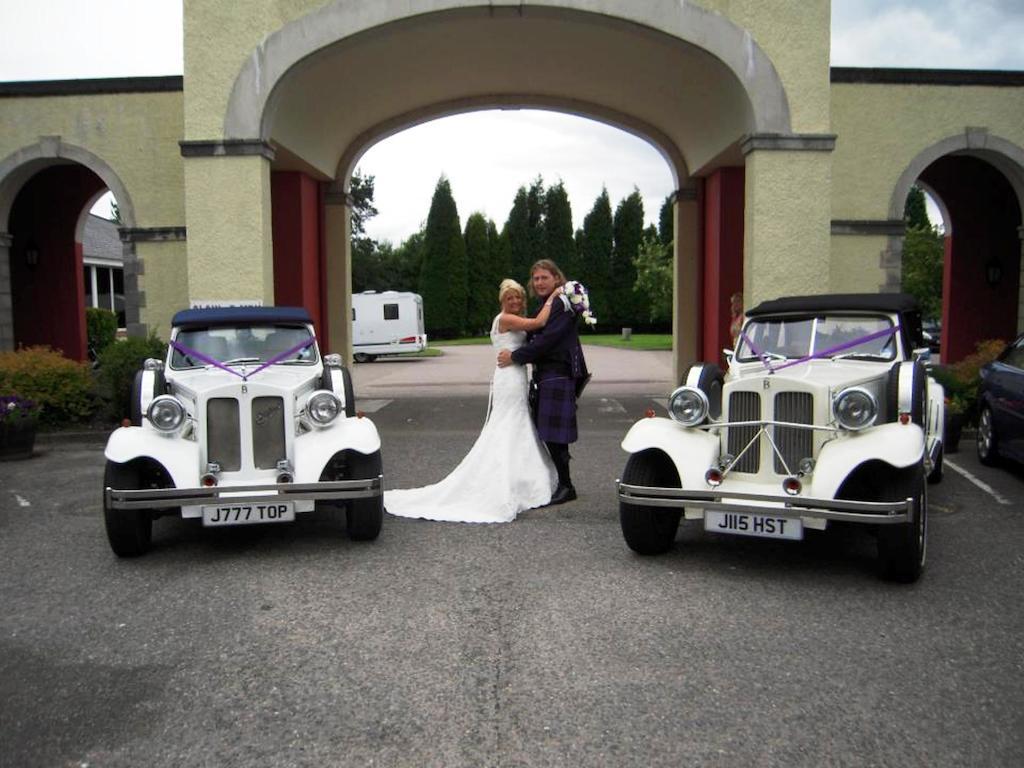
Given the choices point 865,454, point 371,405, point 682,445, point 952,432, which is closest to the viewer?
point 865,454

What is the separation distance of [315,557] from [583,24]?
804 centimetres

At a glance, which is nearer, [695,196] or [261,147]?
[261,147]

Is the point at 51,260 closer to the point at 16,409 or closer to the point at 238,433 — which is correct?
the point at 16,409

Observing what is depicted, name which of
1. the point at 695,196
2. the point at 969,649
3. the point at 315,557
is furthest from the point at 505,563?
the point at 695,196

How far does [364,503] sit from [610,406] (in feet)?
28.5

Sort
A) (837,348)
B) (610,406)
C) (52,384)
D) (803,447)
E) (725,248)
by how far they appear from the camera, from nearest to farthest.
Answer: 1. (803,447)
2. (837,348)
3. (52,384)
4. (725,248)
5. (610,406)

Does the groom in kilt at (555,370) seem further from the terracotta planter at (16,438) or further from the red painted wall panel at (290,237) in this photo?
the red painted wall panel at (290,237)

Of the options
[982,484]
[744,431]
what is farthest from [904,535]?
[982,484]

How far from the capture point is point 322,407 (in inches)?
233

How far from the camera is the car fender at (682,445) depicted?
17.2 feet

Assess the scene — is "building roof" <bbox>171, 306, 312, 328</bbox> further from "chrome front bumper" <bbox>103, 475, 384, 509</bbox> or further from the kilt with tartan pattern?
the kilt with tartan pattern

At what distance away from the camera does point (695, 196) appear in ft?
48.5

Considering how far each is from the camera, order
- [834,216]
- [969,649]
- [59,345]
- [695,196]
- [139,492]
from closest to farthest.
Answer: [969,649]
[139,492]
[834,216]
[695,196]
[59,345]

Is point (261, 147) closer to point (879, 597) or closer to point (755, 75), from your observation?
point (755, 75)
